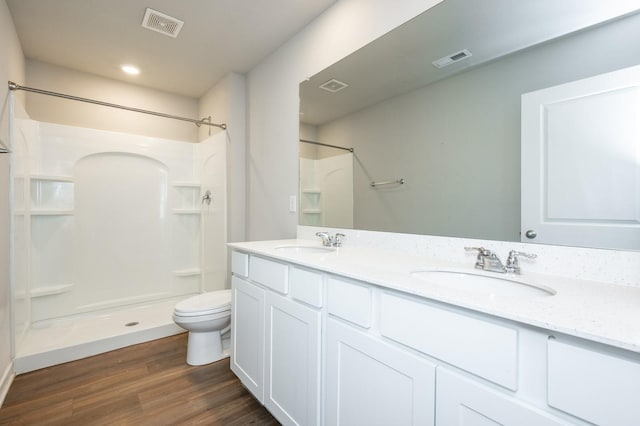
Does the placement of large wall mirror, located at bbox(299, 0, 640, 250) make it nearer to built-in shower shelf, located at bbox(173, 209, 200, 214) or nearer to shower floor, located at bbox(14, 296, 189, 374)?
shower floor, located at bbox(14, 296, 189, 374)

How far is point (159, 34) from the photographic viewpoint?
2254 mm

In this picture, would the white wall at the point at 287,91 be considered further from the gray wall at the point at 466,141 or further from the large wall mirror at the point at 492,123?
the gray wall at the point at 466,141

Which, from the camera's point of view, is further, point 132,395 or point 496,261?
point 132,395

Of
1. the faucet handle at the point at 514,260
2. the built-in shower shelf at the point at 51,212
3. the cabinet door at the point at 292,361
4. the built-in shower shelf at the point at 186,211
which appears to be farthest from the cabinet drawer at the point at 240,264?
the built-in shower shelf at the point at 51,212

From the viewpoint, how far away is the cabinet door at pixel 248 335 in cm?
155

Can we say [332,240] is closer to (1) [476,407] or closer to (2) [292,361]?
(2) [292,361]

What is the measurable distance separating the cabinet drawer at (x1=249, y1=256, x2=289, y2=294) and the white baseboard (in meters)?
1.61

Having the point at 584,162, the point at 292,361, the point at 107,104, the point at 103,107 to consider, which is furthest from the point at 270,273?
the point at 103,107

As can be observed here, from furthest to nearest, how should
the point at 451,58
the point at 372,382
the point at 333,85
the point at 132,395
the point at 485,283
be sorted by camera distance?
the point at 333,85 → the point at 132,395 → the point at 451,58 → the point at 485,283 → the point at 372,382

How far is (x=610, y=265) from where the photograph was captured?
2.97 ft

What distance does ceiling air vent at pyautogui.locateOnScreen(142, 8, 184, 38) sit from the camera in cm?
203

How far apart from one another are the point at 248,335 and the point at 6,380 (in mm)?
1570

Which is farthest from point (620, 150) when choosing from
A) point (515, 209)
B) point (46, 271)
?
point (46, 271)

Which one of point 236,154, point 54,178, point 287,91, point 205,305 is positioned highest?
Result: point 287,91
